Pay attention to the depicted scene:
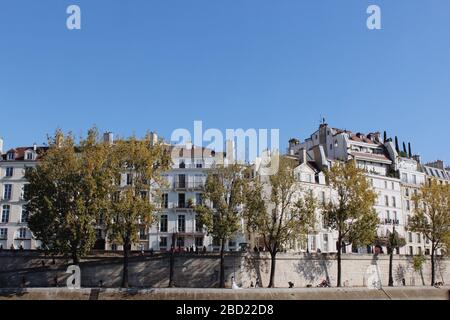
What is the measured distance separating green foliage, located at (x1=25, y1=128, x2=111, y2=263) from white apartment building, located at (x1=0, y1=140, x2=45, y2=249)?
14858mm

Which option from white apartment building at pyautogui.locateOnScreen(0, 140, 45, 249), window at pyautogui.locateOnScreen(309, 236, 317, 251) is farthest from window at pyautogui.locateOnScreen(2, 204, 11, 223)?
window at pyautogui.locateOnScreen(309, 236, 317, 251)

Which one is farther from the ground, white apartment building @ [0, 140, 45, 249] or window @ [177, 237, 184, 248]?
white apartment building @ [0, 140, 45, 249]

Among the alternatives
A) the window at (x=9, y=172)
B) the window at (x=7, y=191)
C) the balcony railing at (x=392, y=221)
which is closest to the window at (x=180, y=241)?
the window at (x=7, y=191)

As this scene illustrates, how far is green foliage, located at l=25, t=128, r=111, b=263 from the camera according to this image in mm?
52094

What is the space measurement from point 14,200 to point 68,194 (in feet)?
71.8

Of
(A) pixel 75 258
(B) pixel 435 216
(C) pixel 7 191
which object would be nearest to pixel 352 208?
(B) pixel 435 216

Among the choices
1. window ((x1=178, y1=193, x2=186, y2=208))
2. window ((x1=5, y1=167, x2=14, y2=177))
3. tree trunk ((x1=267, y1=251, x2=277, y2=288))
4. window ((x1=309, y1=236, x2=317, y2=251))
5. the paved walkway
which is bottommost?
the paved walkway

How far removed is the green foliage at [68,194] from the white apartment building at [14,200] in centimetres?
1486

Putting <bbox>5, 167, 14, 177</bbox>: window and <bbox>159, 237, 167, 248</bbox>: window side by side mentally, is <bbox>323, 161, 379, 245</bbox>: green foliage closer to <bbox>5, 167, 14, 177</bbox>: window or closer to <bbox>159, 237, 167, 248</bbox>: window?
<bbox>159, 237, 167, 248</bbox>: window

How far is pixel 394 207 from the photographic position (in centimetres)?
8438

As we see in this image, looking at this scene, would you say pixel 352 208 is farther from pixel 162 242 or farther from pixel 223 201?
pixel 162 242

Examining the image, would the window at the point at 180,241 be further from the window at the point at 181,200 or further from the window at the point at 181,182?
the window at the point at 181,182
